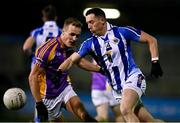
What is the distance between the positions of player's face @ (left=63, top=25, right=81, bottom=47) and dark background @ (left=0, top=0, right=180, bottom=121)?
8.16 metres

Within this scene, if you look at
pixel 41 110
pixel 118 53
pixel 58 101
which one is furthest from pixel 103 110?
pixel 118 53

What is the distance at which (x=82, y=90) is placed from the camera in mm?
19000

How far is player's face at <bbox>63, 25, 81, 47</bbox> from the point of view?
9.04 m

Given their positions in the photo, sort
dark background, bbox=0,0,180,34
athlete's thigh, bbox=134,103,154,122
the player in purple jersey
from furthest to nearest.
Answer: dark background, bbox=0,0,180,34
the player in purple jersey
athlete's thigh, bbox=134,103,154,122

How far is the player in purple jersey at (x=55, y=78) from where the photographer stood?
9008 mm

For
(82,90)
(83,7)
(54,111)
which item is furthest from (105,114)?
(83,7)

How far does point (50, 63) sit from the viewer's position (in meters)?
9.19

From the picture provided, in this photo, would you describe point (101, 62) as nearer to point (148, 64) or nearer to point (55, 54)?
point (55, 54)

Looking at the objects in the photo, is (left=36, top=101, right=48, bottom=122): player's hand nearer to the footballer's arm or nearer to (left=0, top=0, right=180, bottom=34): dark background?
the footballer's arm

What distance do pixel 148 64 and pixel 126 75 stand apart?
1047 cm

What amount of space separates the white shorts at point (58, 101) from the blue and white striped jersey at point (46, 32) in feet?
8.68

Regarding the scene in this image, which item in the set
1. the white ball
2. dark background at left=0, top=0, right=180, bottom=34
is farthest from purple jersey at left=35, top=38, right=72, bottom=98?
dark background at left=0, top=0, right=180, bottom=34

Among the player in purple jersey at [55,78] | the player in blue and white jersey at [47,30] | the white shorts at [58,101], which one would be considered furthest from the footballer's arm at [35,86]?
the player in blue and white jersey at [47,30]

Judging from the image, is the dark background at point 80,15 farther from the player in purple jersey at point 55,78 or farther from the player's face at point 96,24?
the player's face at point 96,24
